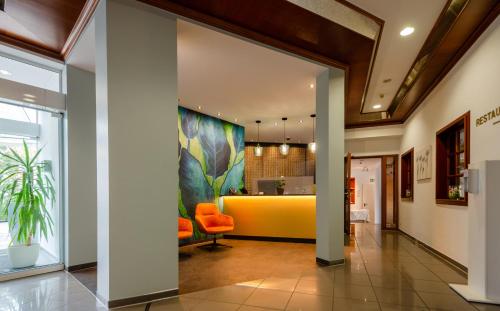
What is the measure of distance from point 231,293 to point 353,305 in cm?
142

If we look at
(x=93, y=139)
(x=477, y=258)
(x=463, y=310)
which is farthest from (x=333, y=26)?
(x=93, y=139)

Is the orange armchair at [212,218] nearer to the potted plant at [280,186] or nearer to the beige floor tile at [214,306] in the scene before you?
the potted plant at [280,186]

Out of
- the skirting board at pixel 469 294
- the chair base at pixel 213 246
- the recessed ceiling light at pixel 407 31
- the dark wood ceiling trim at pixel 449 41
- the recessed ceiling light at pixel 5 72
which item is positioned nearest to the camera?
the skirting board at pixel 469 294

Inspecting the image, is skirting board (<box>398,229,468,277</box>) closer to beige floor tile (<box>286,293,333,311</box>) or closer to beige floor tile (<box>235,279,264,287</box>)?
beige floor tile (<box>286,293,333,311</box>)

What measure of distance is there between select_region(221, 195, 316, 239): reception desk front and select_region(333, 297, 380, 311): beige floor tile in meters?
3.84

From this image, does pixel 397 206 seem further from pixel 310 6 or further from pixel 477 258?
pixel 310 6

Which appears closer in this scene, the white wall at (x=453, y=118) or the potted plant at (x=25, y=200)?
the white wall at (x=453, y=118)

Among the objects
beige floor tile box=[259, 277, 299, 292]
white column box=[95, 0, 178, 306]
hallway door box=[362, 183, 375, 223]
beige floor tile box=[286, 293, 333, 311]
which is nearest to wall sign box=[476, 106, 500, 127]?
beige floor tile box=[286, 293, 333, 311]

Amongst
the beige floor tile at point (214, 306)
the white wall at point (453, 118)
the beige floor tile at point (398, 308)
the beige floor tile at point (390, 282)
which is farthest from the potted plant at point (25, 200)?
the white wall at point (453, 118)

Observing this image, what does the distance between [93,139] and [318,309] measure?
166 inches

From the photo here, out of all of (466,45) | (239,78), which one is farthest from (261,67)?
(466,45)

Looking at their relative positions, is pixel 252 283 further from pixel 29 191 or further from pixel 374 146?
pixel 374 146

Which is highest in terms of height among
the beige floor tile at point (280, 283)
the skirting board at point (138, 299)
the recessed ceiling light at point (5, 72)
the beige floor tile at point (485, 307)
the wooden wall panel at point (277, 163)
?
the recessed ceiling light at point (5, 72)

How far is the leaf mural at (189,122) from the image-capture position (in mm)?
7074
